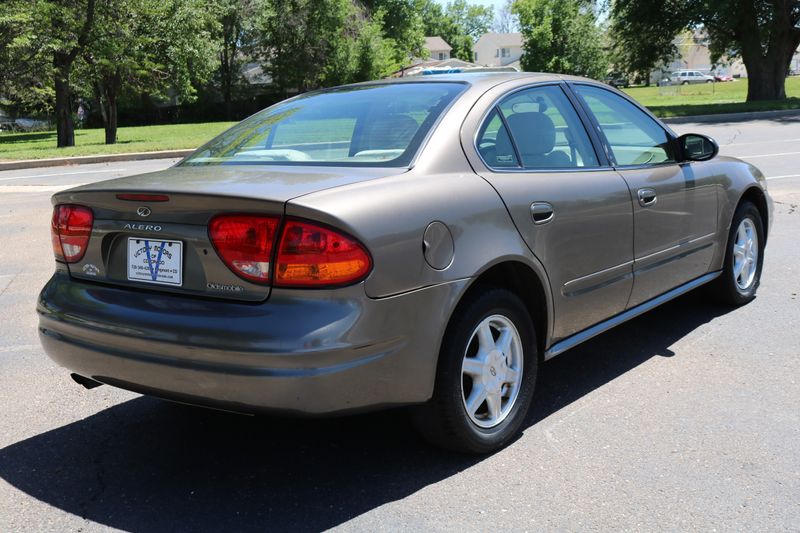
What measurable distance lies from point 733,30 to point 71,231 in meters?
33.5

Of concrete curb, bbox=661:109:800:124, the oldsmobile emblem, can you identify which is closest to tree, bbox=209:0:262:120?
concrete curb, bbox=661:109:800:124

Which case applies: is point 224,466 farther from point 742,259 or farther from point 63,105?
point 63,105

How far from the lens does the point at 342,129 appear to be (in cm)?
393

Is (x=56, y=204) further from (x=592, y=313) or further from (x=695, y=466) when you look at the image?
(x=695, y=466)

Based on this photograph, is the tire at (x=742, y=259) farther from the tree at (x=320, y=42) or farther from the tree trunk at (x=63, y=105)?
the tree at (x=320, y=42)

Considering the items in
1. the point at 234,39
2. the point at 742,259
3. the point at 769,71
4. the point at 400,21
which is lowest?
the point at 742,259

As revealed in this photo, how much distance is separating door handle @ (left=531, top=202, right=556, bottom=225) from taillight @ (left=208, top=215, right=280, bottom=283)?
124cm

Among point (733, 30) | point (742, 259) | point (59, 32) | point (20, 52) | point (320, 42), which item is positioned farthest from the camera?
point (320, 42)

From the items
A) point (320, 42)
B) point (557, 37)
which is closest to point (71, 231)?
point (320, 42)

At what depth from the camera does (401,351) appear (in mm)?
2986

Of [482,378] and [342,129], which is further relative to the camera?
[342,129]

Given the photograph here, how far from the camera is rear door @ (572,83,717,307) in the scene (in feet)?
14.4

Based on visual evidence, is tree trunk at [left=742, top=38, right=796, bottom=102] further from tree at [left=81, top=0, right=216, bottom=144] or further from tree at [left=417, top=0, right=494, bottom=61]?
tree at [left=417, top=0, right=494, bottom=61]

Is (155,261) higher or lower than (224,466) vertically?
higher
